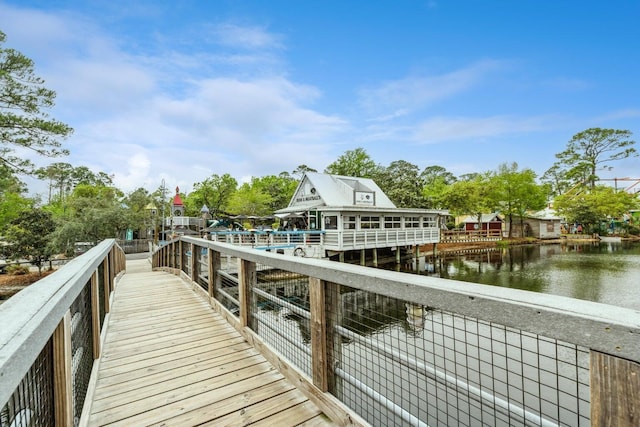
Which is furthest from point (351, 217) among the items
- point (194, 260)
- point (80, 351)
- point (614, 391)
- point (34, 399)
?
point (614, 391)

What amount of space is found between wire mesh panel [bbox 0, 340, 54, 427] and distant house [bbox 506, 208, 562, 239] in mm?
39935

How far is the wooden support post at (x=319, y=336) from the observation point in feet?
5.93

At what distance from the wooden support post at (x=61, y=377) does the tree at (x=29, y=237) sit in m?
19.1

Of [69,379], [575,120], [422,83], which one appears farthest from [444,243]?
[575,120]

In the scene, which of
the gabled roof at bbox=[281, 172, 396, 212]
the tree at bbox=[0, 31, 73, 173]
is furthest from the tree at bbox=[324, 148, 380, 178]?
the tree at bbox=[0, 31, 73, 173]

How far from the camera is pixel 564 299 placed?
87 centimetres

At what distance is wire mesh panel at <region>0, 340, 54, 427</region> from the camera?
0.87 meters

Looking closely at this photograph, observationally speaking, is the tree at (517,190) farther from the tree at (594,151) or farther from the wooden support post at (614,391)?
the wooden support post at (614,391)

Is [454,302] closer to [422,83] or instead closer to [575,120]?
[422,83]

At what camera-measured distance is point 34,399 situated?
3.43 ft

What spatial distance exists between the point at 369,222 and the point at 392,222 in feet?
7.42

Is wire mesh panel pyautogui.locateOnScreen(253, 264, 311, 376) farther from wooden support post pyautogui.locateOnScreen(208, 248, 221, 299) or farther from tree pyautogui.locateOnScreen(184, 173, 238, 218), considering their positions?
tree pyautogui.locateOnScreen(184, 173, 238, 218)

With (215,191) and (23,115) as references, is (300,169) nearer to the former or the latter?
(215,191)

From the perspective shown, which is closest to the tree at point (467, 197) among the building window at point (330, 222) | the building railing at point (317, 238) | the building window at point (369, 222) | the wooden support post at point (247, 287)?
the building window at point (369, 222)
